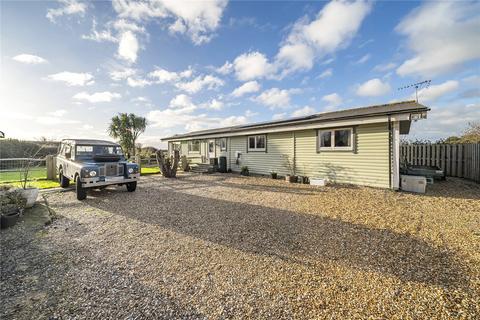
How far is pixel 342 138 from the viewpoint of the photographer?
31.0 ft

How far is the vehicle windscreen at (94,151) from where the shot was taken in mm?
8047

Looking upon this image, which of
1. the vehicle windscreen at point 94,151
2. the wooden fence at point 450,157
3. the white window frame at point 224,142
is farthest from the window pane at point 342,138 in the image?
the vehicle windscreen at point 94,151

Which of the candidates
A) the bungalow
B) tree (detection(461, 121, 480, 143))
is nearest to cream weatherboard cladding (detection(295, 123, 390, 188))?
the bungalow

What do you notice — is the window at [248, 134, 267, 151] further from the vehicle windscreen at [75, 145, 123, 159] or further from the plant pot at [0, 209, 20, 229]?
the plant pot at [0, 209, 20, 229]

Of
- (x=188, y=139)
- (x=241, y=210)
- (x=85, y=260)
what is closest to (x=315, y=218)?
Result: (x=241, y=210)

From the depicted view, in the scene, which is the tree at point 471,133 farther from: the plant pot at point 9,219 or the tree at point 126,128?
the tree at point 126,128

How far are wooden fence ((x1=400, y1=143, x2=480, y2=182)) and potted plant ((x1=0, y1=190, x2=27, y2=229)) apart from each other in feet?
59.1

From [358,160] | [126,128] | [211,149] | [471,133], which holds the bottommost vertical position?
[358,160]

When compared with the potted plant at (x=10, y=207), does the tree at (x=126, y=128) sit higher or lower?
higher

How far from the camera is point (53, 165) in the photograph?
38.2 ft

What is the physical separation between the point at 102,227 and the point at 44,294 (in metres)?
2.45

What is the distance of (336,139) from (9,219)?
1162cm

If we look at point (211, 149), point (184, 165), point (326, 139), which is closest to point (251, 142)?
point (211, 149)

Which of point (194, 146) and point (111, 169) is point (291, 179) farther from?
point (194, 146)
